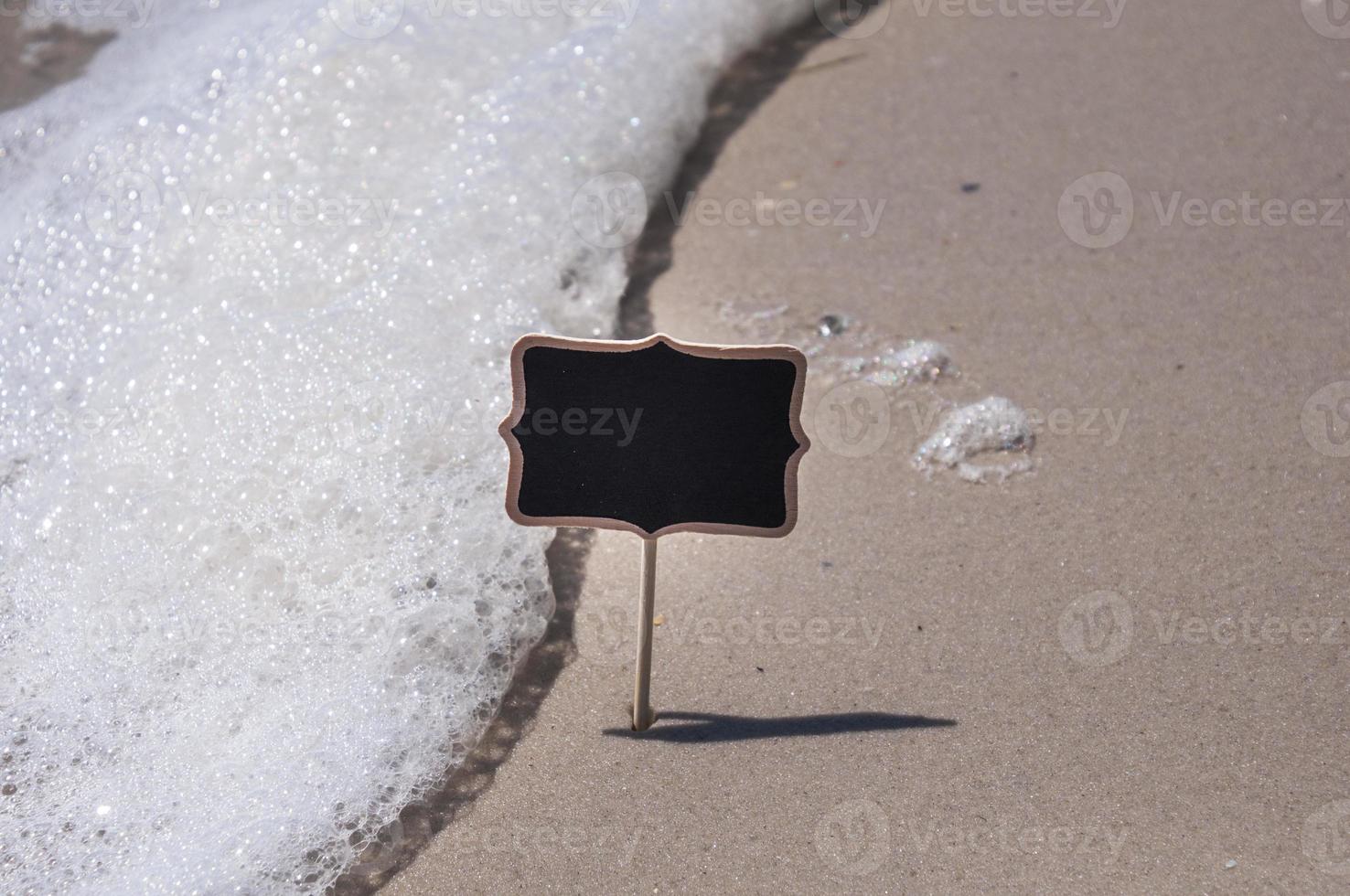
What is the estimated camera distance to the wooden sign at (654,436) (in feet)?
6.64

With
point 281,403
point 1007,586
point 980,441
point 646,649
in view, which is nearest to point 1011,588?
point 1007,586

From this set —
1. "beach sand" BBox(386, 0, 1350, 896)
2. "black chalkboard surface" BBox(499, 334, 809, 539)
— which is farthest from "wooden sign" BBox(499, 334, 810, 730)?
"beach sand" BBox(386, 0, 1350, 896)

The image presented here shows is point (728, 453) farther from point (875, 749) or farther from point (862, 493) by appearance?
point (862, 493)

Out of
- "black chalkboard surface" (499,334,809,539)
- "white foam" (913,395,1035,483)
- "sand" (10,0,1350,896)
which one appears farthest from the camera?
"white foam" (913,395,1035,483)

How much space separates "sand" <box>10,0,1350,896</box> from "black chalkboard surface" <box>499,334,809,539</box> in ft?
1.67

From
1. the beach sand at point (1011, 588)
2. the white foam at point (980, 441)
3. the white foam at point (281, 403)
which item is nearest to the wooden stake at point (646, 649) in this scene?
the beach sand at point (1011, 588)

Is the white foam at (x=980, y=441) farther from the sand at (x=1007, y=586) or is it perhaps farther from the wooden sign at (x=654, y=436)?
the wooden sign at (x=654, y=436)

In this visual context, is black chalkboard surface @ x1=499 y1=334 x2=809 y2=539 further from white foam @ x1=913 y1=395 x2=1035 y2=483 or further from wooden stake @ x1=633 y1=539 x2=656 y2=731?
white foam @ x1=913 y1=395 x2=1035 y2=483

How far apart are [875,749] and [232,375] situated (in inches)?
75.4

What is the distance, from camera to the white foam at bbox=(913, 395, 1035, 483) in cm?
285

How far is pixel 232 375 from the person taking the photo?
311cm

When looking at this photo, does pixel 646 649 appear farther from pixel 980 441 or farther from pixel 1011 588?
pixel 980 441

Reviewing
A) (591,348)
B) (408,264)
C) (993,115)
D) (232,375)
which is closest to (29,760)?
(232,375)

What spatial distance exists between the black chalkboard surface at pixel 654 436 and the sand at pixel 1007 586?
0.51 metres
